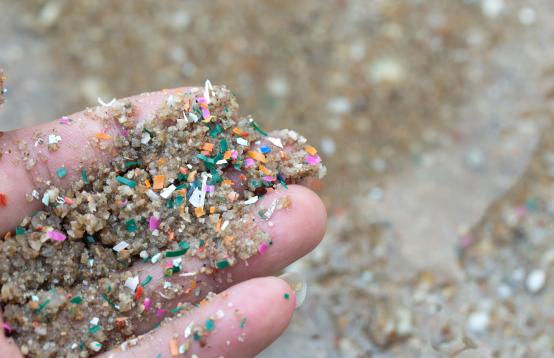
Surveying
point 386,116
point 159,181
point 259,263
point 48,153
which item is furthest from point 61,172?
point 386,116

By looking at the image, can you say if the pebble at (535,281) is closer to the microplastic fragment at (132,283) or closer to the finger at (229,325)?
the finger at (229,325)

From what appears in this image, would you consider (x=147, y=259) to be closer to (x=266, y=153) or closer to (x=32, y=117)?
(x=266, y=153)

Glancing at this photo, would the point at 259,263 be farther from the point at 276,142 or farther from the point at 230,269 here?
the point at 276,142

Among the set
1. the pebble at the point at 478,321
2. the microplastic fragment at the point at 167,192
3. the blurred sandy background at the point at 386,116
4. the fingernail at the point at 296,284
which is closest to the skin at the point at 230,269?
the fingernail at the point at 296,284

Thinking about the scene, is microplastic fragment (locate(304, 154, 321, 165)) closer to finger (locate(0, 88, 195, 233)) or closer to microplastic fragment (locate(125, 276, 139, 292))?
finger (locate(0, 88, 195, 233))

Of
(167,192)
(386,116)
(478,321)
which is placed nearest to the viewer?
(167,192)

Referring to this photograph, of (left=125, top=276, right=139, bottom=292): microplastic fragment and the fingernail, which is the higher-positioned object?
(left=125, top=276, right=139, bottom=292): microplastic fragment

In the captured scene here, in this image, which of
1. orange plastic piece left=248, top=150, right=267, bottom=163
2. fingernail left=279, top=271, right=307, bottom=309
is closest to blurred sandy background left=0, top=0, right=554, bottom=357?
fingernail left=279, top=271, right=307, bottom=309

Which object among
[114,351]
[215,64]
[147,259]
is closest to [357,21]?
[215,64]
